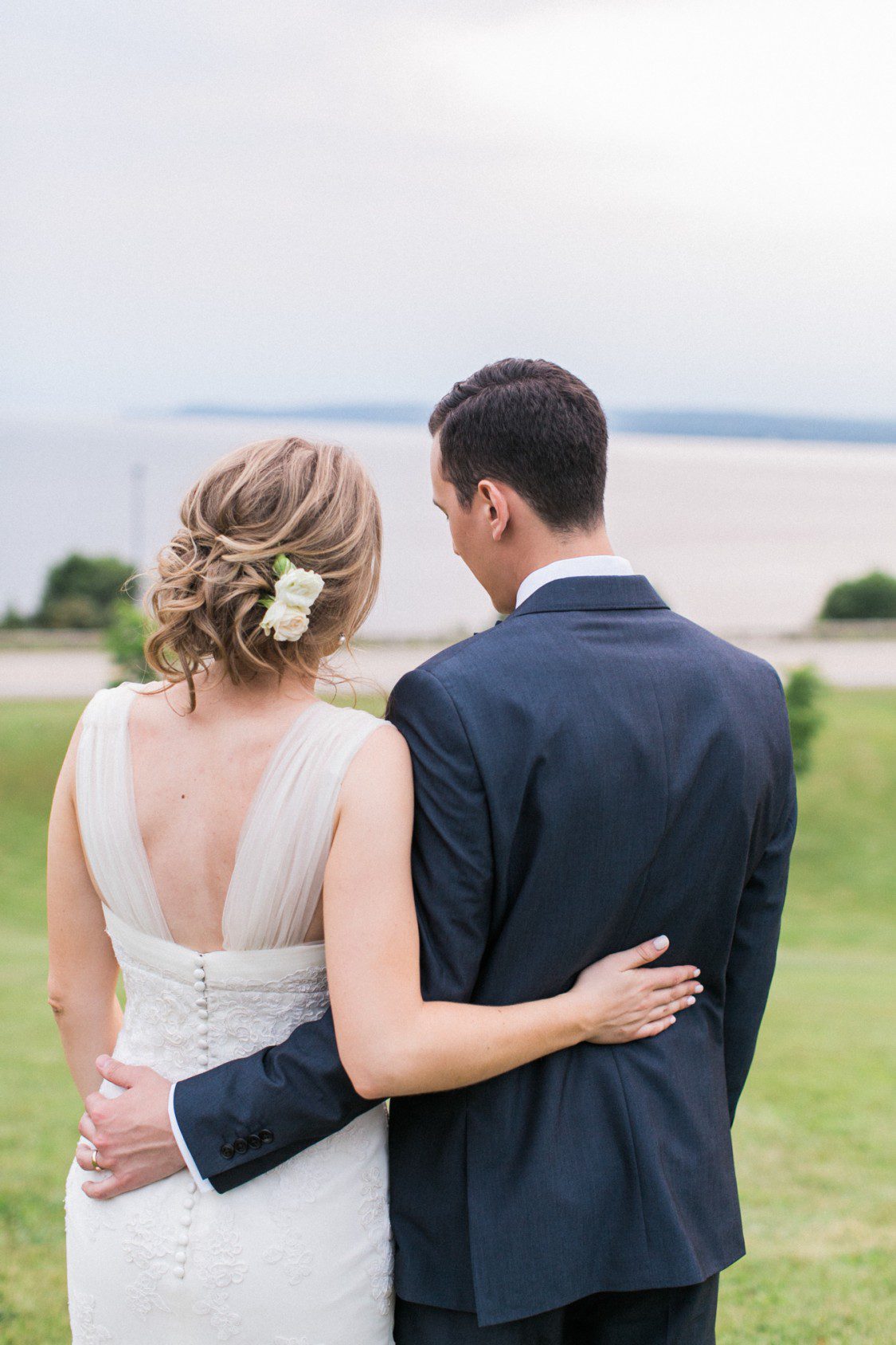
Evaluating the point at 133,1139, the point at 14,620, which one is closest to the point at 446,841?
the point at 133,1139

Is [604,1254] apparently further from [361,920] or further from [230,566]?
[230,566]

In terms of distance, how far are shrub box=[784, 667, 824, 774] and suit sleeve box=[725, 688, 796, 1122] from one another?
56.9 feet

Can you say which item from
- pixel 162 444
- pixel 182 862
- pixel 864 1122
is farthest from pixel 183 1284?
pixel 162 444

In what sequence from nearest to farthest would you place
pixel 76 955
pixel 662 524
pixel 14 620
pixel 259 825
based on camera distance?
pixel 259 825 → pixel 76 955 → pixel 14 620 → pixel 662 524

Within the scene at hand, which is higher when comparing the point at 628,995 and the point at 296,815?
the point at 296,815

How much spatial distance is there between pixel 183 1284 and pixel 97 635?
33.0 m

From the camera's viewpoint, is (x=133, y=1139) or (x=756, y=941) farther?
(x=756, y=941)

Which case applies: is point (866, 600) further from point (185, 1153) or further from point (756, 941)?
point (185, 1153)

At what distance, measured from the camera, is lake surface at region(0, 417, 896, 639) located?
5509 centimetres

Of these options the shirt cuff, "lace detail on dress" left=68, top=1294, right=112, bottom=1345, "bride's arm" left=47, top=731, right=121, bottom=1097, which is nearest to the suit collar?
"bride's arm" left=47, top=731, right=121, bottom=1097

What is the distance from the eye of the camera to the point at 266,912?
2.21 m

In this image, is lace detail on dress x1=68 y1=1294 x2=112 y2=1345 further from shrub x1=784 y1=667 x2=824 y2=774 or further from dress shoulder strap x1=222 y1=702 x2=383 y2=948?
shrub x1=784 y1=667 x2=824 y2=774

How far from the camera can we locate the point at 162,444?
604 ft

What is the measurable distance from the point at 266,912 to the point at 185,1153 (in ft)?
1.46
